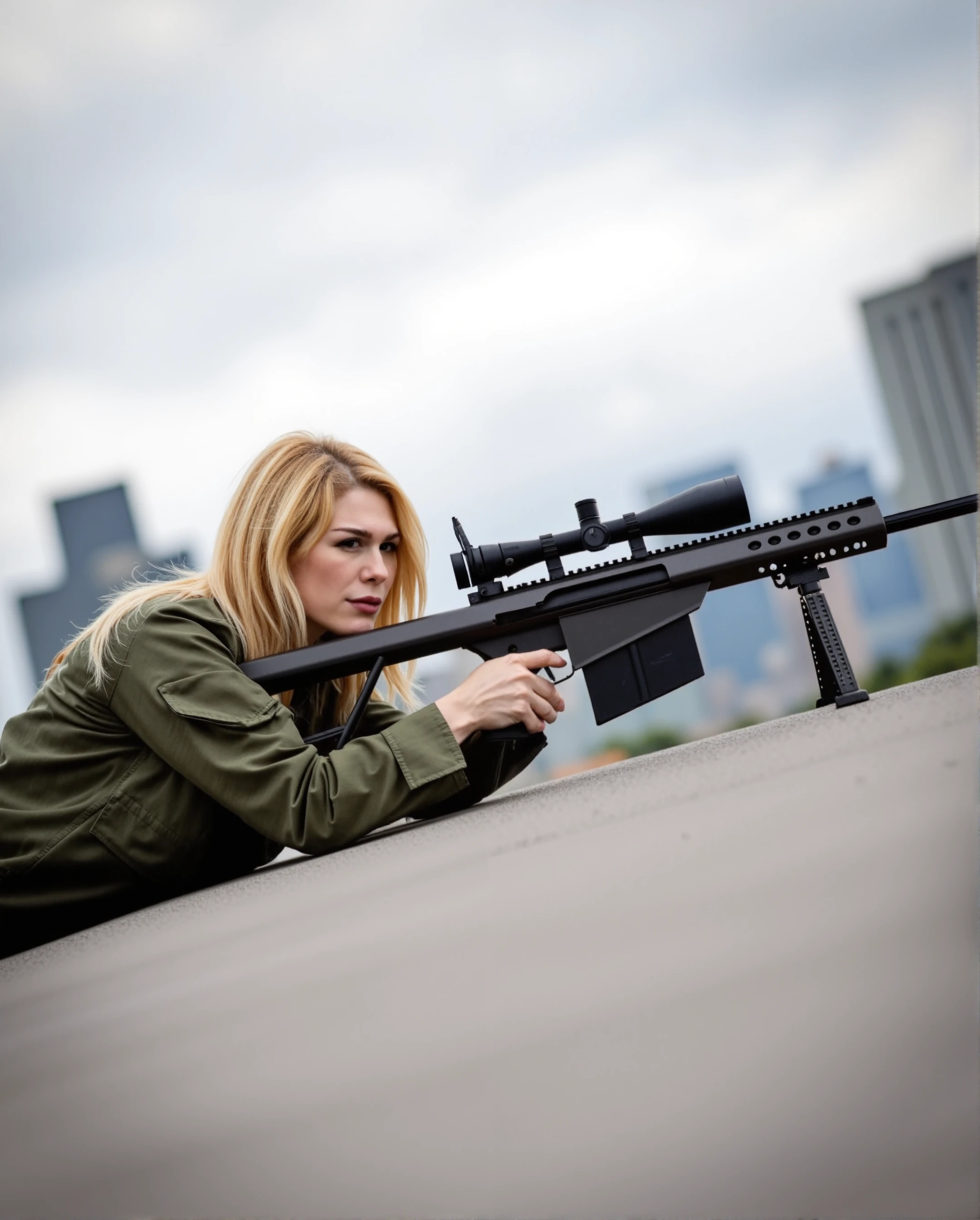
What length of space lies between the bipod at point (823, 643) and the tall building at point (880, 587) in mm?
76570

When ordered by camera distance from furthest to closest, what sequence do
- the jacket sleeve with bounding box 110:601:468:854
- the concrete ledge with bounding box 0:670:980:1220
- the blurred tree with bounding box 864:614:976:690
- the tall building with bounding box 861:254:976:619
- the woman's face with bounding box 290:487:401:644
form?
the tall building with bounding box 861:254:976:619
the blurred tree with bounding box 864:614:976:690
the woman's face with bounding box 290:487:401:644
the jacket sleeve with bounding box 110:601:468:854
the concrete ledge with bounding box 0:670:980:1220

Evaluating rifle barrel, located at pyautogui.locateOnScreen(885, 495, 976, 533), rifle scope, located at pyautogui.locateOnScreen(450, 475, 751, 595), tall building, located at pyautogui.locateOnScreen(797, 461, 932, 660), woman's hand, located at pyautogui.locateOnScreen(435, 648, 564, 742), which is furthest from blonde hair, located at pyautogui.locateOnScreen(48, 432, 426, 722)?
tall building, located at pyautogui.locateOnScreen(797, 461, 932, 660)

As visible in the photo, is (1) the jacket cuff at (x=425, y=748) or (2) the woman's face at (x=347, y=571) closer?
(1) the jacket cuff at (x=425, y=748)

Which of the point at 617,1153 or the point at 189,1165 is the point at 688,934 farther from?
the point at 189,1165

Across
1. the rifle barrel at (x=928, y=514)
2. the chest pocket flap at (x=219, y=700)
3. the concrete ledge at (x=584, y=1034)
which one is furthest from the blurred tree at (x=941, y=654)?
the concrete ledge at (x=584, y=1034)

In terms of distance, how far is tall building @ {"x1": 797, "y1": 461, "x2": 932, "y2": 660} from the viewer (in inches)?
2968

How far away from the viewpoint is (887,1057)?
0.65m

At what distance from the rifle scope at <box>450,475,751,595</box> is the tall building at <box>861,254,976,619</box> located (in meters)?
67.2

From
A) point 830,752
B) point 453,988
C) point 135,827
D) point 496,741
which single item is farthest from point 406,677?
point 453,988

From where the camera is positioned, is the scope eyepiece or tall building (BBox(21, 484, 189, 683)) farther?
tall building (BBox(21, 484, 189, 683))

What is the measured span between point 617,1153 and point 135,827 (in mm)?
1067

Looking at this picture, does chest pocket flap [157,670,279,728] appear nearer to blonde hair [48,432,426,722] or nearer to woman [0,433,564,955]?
woman [0,433,564,955]

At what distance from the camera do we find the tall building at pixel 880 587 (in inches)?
2968

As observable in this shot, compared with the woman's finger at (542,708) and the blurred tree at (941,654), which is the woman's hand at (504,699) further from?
the blurred tree at (941,654)
